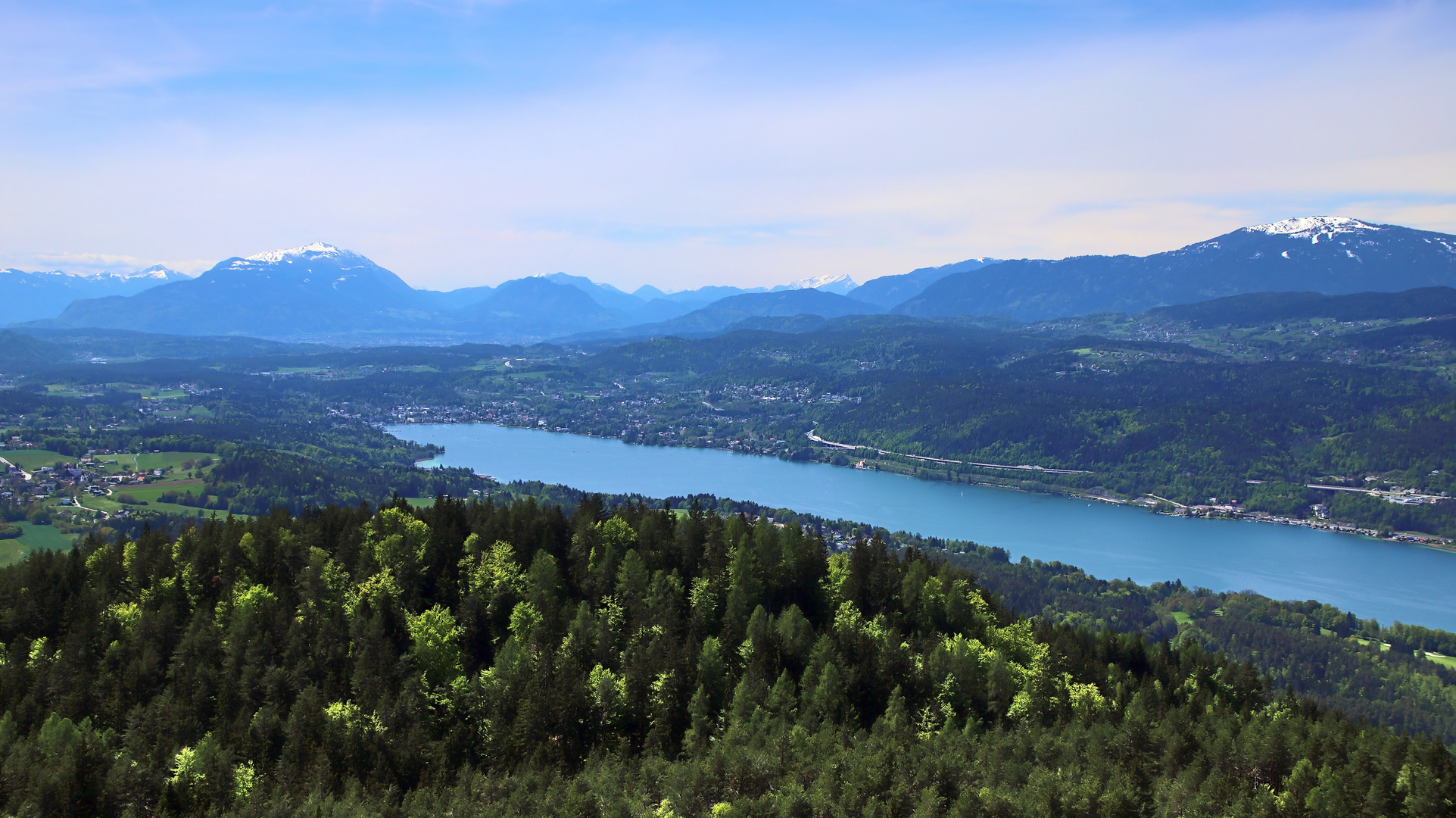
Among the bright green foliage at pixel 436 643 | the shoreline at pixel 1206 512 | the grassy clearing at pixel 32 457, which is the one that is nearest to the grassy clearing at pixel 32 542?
the grassy clearing at pixel 32 457

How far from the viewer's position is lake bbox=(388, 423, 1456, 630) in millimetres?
57469

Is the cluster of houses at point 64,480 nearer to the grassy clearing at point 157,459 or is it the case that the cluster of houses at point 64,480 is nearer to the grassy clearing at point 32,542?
the grassy clearing at point 157,459

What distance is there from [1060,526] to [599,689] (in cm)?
6020

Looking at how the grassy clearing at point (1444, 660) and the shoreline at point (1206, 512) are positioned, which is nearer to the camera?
the grassy clearing at point (1444, 660)

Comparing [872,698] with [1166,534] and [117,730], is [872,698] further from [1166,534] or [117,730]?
[1166,534]

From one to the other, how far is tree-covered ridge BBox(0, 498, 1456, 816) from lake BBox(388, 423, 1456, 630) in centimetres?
3696

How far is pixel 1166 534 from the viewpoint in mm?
71000

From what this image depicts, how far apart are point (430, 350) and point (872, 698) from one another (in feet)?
622

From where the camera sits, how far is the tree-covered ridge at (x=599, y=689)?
50.4 feet

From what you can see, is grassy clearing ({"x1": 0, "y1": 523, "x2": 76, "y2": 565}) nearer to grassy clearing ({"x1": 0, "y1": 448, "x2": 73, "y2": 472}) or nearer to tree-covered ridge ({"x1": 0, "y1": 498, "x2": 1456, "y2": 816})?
grassy clearing ({"x1": 0, "y1": 448, "x2": 73, "y2": 472})

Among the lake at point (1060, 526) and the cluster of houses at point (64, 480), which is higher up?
the cluster of houses at point (64, 480)

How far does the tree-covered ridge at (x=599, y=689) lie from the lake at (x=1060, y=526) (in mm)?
36960

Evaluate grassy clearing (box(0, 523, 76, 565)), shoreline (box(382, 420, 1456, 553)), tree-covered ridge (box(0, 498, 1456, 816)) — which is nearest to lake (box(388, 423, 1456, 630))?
shoreline (box(382, 420, 1456, 553))

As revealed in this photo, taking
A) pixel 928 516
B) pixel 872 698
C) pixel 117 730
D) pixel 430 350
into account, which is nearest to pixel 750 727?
pixel 872 698
